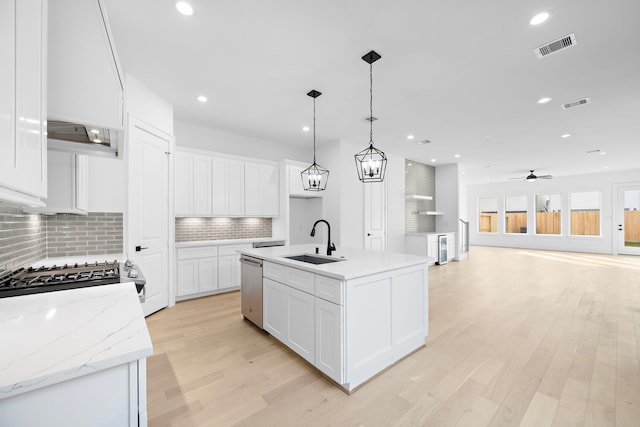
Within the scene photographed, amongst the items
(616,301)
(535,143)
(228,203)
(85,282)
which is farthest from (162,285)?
(535,143)

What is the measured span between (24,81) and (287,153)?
16.9 ft

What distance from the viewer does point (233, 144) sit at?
5129mm

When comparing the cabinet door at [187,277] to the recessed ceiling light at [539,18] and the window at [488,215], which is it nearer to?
the recessed ceiling light at [539,18]

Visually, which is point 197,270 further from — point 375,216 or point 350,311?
point 375,216

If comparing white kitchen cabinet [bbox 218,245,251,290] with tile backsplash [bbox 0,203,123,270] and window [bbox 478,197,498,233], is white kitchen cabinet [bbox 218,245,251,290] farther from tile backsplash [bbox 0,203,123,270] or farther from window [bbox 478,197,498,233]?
window [bbox 478,197,498,233]

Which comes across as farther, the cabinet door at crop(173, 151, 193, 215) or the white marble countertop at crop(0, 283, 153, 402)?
the cabinet door at crop(173, 151, 193, 215)

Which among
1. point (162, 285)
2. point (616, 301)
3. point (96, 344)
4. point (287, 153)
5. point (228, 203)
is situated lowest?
point (616, 301)

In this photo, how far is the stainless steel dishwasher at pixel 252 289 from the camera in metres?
3.00

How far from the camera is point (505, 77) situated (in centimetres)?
311

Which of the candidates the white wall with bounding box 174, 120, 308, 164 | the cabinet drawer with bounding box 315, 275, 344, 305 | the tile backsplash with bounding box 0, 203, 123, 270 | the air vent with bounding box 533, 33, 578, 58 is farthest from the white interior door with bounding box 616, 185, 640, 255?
the tile backsplash with bounding box 0, 203, 123, 270

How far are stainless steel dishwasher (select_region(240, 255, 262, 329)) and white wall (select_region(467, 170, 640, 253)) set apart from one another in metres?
11.5

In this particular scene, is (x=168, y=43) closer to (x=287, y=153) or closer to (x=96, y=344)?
(x=96, y=344)

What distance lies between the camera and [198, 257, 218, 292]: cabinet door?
430cm

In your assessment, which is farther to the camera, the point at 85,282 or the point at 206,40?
the point at 206,40
